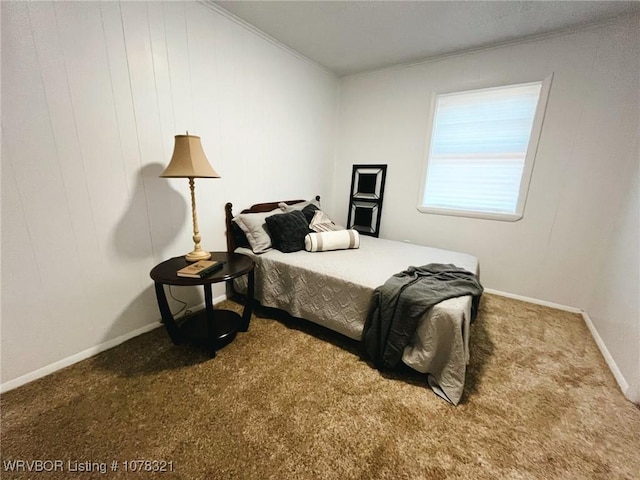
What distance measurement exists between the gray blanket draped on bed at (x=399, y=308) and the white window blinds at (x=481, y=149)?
1.49 metres

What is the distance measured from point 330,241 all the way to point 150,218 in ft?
4.90

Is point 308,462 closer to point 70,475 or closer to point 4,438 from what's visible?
point 70,475

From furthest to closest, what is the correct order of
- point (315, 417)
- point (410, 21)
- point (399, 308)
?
1. point (410, 21)
2. point (399, 308)
3. point (315, 417)

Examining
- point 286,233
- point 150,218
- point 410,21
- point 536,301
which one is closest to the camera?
point 150,218

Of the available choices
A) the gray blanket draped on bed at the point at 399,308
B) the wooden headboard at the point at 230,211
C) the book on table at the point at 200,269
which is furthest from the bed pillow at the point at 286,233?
the gray blanket draped on bed at the point at 399,308

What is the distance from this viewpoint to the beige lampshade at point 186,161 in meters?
1.65

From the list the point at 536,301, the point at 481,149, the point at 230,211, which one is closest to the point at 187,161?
the point at 230,211

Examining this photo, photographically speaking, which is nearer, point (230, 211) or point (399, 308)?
point (399, 308)

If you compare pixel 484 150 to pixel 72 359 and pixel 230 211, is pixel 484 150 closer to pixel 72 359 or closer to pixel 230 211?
pixel 230 211

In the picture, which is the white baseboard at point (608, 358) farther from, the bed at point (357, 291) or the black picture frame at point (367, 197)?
the black picture frame at point (367, 197)

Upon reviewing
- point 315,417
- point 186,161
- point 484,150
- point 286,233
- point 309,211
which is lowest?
point 315,417

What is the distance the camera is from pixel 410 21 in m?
2.20

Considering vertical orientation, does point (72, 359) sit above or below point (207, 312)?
below

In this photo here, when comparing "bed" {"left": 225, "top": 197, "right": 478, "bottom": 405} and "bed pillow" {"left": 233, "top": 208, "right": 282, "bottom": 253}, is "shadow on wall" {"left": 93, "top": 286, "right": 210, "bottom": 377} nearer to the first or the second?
"bed" {"left": 225, "top": 197, "right": 478, "bottom": 405}
